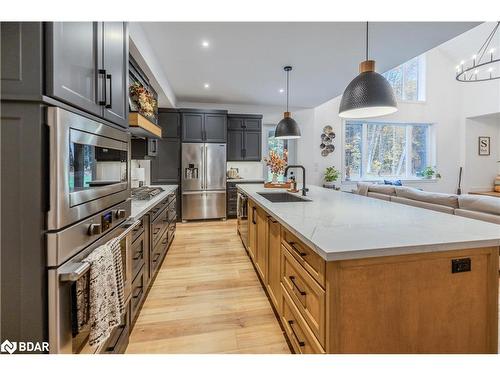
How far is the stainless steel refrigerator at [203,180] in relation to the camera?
5.43 metres

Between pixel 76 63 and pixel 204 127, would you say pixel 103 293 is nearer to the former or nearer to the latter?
pixel 76 63

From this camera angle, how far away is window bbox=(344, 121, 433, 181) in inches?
279

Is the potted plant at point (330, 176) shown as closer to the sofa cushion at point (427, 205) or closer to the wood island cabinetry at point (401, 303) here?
the sofa cushion at point (427, 205)

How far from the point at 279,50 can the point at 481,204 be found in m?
2.98

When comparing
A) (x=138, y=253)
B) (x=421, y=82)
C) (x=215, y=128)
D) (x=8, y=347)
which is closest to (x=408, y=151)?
(x=421, y=82)

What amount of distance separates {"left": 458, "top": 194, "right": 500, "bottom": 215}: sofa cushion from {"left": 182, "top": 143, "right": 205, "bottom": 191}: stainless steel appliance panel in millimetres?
4327

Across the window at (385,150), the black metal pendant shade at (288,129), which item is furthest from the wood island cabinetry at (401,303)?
the window at (385,150)

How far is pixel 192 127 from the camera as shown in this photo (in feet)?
18.0

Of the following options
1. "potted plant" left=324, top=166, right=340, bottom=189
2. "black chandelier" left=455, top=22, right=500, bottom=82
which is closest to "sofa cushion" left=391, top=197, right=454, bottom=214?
"black chandelier" left=455, top=22, right=500, bottom=82

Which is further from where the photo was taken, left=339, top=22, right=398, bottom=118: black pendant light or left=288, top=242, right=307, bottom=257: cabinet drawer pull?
left=339, top=22, right=398, bottom=118: black pendant light

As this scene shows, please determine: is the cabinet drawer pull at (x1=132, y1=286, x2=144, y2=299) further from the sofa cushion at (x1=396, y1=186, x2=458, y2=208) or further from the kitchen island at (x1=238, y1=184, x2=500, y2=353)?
the sofa cushion at (x1=396, y1=186, x2=458, y2=208)

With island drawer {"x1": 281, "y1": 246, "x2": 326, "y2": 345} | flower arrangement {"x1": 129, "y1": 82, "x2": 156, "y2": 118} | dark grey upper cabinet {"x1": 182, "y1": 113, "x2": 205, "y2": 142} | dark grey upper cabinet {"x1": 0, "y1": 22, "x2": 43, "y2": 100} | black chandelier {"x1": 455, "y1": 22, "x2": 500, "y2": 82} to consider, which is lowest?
island drawer {"x1": 281, "y1": 246, "x2": 326, "y2": 345}
